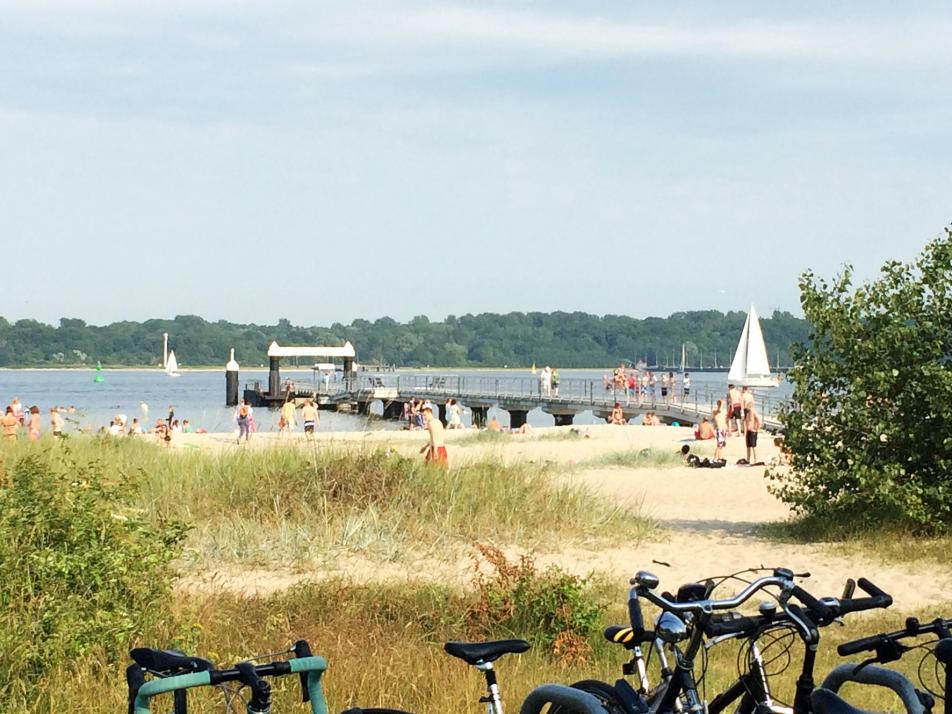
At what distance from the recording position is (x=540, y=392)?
60375mm

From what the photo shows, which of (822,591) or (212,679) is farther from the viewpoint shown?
(822,591)

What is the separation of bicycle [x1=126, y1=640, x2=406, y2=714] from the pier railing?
137 feet

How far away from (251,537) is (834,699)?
35.0 ft

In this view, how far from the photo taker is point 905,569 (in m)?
13.7

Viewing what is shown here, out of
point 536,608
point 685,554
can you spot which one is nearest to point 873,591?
point 536,608

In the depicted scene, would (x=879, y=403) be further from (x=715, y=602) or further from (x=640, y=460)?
(x=640, y=460)

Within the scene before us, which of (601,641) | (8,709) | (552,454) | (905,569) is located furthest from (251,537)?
(552,454)

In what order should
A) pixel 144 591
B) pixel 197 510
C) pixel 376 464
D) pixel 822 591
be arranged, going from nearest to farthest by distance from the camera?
pixel 144 591 < pixel 822 591 < pixel 197 510 < pixel 376 464

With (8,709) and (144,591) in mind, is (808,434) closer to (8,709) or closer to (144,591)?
(144,591)

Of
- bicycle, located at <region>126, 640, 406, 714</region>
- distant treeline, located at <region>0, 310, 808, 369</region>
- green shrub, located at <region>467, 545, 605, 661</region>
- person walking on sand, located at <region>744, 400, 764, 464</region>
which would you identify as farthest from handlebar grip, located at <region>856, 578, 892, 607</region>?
distant treeline, located at <region>0, 310, 808, 369</region>

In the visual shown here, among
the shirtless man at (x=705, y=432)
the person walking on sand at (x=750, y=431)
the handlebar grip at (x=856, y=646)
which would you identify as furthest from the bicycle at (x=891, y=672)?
the shirtless man at (x=705, y=432)

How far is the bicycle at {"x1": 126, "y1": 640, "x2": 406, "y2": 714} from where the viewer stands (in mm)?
3471

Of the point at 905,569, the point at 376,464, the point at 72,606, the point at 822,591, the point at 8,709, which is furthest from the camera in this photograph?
the point at 376,464

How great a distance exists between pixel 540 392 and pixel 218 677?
5701cm
